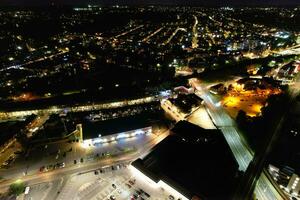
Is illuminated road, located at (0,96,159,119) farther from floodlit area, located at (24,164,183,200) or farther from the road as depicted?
floodlit area, located at (24,164,183,200)

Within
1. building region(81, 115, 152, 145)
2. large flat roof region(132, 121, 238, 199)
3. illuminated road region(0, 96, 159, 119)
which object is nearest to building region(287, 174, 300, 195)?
large flat roof region(132, 121, 238, 199)

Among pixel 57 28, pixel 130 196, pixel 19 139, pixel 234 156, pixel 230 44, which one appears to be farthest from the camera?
pixel 57 28

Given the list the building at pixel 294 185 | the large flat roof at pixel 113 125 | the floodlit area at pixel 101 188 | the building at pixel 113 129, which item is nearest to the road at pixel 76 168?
the floodlit area at pixel 101 188

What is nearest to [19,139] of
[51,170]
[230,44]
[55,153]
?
[55,153]

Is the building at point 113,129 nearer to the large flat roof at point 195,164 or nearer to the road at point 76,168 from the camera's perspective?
the road at point 76,168

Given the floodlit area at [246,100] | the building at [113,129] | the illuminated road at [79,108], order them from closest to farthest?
1. the building at [113,129]
2. the illuminated road at [79,108]
3. the floodlit area at [246,100]

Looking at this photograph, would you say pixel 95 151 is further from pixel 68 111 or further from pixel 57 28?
pixel 57 28
